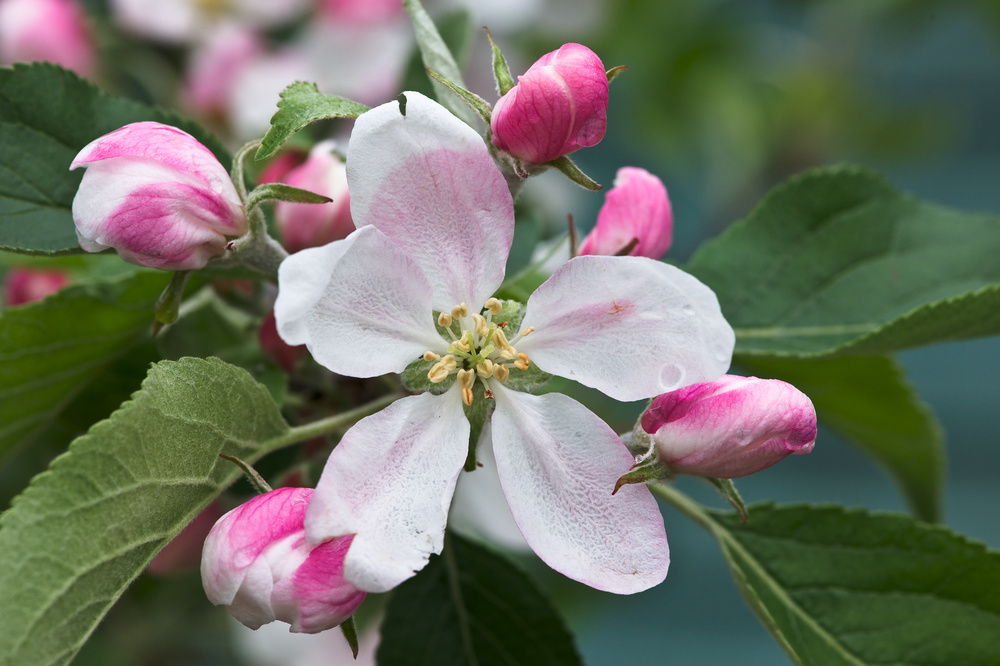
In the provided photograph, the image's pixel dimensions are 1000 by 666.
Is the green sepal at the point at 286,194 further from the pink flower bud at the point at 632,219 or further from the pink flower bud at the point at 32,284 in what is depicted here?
the pink flower bud at the point at 32,284

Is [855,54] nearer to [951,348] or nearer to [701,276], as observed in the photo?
[951,348]

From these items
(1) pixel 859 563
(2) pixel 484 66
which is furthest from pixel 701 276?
(2) pixel 484 66

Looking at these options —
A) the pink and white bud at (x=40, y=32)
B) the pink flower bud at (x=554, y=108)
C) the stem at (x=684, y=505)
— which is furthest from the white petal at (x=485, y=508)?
the pink and white bud at (x=40, y=32)

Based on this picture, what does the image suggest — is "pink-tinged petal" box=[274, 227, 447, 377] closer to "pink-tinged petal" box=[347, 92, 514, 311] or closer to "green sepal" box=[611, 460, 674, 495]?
"pink-tinged petal" box=[347, 92, 514, 311]

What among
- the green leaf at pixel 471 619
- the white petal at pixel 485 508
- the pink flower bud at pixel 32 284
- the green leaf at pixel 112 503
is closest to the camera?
the green leaf at pixel 112 503

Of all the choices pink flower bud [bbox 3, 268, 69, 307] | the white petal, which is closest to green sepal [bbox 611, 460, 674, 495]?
the white petal
